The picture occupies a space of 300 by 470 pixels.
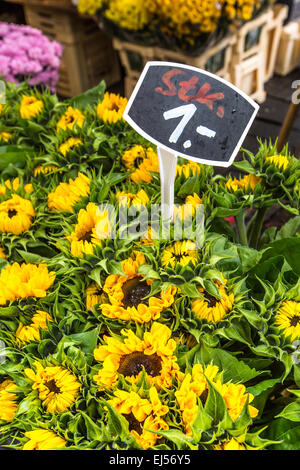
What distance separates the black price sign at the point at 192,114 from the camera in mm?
572

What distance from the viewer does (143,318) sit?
0.55 meters

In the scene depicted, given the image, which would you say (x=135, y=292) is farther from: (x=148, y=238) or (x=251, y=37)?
(x=251, y=37)

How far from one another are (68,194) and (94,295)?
182 mm

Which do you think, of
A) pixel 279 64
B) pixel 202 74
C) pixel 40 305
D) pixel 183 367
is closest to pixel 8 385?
pixel 40 305

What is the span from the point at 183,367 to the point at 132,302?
0.34 feet

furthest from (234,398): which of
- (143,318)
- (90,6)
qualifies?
(90,6)

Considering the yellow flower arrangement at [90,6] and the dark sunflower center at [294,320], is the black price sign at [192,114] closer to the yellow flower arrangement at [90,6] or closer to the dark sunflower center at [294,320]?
the dark sunflower center at [294,320]

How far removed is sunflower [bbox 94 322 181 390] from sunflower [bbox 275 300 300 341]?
0.43 feet

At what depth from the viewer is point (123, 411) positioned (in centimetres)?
48

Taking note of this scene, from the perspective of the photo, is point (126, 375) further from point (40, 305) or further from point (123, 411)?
point (40, 305)

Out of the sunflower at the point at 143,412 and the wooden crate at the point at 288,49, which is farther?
the wooden crate at the point at 288,49

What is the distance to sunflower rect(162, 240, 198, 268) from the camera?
573 mm

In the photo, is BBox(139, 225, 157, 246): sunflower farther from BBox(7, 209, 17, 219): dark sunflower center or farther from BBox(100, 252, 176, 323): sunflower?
BBox(7, 209, 17, 219): dark sunflower center

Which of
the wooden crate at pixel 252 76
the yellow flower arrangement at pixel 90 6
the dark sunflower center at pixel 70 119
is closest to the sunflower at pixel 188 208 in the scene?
the dark sunflower center at pixel 70 119
